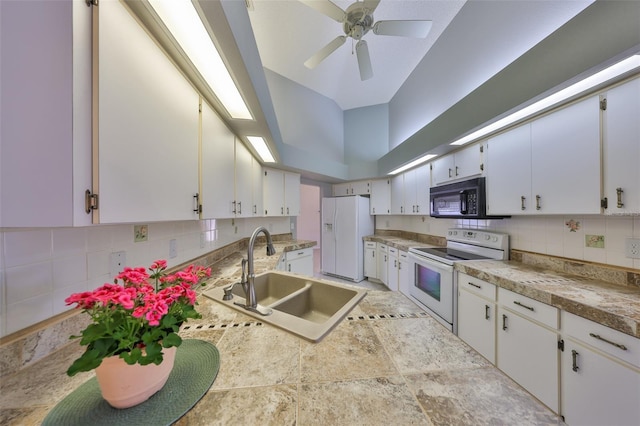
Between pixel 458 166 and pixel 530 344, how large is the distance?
1756mm

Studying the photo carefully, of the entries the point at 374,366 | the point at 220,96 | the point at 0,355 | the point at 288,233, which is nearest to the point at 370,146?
the point at 288,233

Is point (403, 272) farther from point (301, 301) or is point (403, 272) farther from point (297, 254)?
point (301, 301)

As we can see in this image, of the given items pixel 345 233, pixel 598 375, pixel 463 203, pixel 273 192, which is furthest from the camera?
pixel 345 233

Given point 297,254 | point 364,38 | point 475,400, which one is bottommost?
point 297,254

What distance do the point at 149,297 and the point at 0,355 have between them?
57cm

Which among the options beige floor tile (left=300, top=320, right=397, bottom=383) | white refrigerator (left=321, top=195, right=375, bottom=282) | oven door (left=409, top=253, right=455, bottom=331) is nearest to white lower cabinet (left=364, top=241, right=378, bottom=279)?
white refrigerator (left=321, top=195, right=375, bottom=282)

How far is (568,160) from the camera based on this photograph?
140 cm

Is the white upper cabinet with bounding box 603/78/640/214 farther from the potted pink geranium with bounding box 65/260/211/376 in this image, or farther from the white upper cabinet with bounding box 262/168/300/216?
the white upper cabinet with bounding box 262/168/300/216

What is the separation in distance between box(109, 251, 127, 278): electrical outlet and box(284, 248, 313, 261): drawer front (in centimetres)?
218

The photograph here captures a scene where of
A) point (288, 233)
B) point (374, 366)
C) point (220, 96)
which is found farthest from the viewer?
point (288, 233)

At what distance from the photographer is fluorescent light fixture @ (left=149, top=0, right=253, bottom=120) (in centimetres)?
76

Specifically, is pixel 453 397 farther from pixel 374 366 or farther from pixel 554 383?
pixel 554 383

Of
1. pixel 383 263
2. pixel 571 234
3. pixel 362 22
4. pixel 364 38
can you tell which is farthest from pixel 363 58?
pixel 383 263

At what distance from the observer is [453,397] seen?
0.56 m
